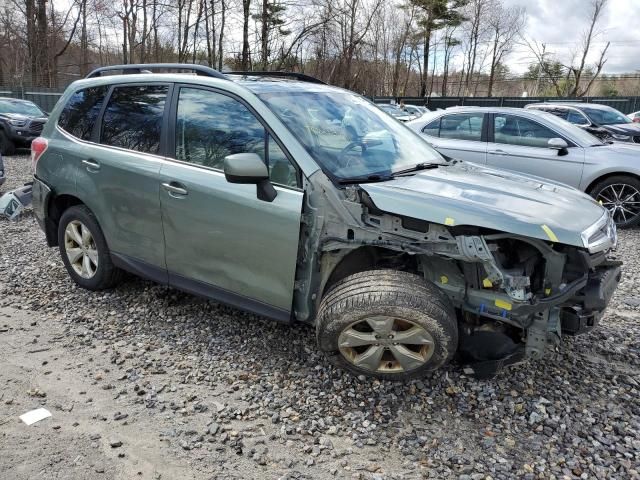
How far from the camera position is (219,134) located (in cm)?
331

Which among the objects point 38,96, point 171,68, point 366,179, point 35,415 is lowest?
point 35,415

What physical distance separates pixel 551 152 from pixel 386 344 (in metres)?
5.45

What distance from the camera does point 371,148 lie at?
11.2ft

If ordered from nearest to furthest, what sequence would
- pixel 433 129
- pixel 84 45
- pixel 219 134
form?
pixel 219 134 < pixel 433 129 < pixel 84 45

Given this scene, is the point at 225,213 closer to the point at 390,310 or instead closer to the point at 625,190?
the point at 390,310

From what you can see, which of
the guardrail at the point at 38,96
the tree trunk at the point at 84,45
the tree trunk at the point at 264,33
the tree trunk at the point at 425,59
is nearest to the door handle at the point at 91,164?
the tree trunk at the point at 264,33

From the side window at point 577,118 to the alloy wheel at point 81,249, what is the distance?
1192 cm

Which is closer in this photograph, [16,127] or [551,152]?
[551,152]

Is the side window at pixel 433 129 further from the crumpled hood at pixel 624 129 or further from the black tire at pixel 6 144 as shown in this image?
the black tire at pixel 6 144

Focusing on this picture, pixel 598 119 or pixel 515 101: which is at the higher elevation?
pixel 515 101

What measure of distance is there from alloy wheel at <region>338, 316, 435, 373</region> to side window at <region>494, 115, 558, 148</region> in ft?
17.9

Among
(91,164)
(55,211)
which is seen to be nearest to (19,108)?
(55,211)

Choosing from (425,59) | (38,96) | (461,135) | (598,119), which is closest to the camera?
(461,135)

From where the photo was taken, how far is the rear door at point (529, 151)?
6.93 m
